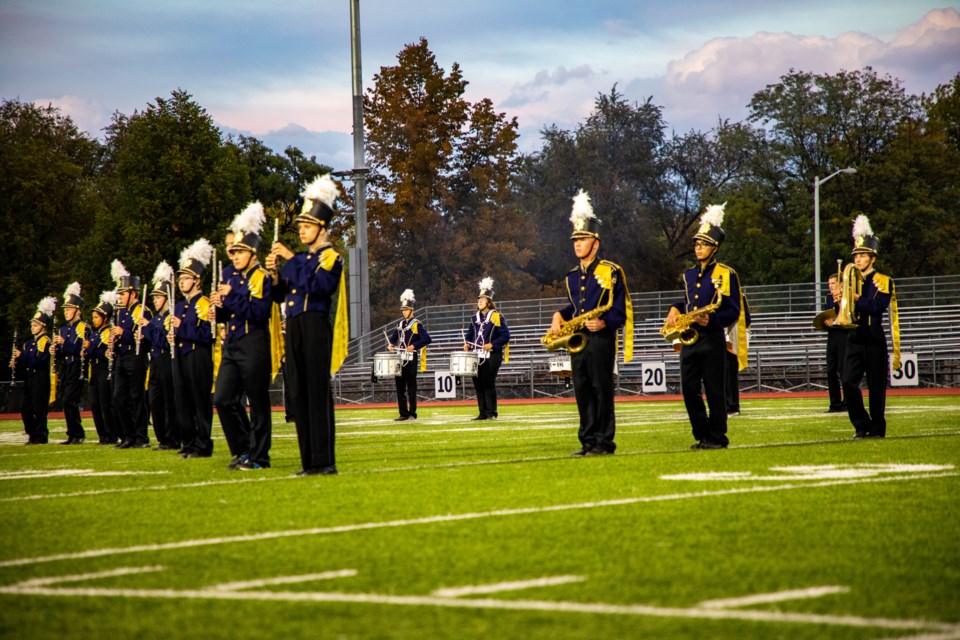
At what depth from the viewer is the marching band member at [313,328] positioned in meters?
9.67

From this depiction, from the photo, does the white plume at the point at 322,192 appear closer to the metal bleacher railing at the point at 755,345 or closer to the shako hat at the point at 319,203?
the shako hat at the point at 319,203

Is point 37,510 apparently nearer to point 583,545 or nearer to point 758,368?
point 583,545

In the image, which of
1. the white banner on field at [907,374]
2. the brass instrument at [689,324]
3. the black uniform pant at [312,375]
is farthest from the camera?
the white banner on field at [907,374]

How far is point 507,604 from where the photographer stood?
465 centimetres

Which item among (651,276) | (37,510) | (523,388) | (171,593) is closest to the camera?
(171,593)

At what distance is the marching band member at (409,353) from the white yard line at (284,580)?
1707 cm

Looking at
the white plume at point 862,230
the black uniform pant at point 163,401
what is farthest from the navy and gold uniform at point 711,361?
the black uniform pant at point 163,401

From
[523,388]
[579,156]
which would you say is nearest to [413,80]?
[579,156]

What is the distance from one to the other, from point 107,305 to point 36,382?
2.01 m

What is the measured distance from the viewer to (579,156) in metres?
63.2

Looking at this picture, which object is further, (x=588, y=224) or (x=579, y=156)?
(x=579, y=156)

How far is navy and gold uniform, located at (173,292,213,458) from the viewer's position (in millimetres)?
12859

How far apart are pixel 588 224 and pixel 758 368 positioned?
22554 mm

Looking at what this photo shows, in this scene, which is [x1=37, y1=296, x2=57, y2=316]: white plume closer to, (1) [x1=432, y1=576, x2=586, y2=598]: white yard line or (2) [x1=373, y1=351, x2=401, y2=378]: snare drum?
(2) [x1=373, y1=351, x2=401, y2=378]: snare drum
